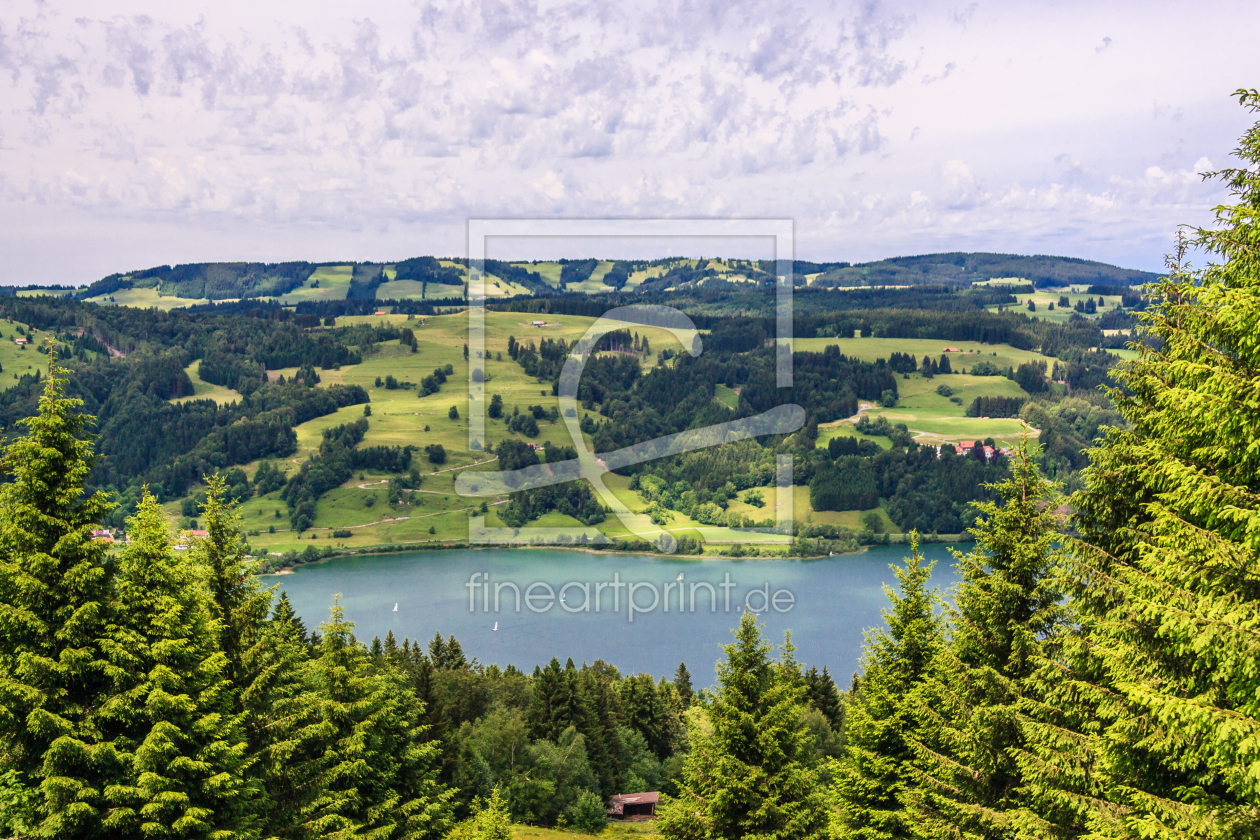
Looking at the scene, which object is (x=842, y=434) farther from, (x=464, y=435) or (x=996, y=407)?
(x=464, y=435)

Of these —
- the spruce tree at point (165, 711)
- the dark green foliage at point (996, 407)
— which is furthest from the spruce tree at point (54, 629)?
the dark green foliage at point (996, 407)

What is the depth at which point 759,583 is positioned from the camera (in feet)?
329

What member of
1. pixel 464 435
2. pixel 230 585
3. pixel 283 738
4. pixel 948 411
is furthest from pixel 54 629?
pixel 948 411

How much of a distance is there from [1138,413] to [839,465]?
137 m

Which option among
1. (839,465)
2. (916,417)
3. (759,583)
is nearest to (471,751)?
(759,583)

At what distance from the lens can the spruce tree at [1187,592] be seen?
273 inches

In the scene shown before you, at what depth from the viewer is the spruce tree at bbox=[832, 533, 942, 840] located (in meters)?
14.4

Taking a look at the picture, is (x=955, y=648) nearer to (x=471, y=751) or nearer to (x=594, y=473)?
(x=471, y=751)

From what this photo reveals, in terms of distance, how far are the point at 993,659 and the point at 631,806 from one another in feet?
119

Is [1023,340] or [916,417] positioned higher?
[1023,340]

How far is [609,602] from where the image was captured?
319 ft

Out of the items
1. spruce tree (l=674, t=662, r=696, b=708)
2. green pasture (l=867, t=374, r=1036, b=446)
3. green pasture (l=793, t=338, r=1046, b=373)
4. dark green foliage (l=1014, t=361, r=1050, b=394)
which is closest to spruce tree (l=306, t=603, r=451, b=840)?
spruce tree (l=674, t=662, r=696, b=708)

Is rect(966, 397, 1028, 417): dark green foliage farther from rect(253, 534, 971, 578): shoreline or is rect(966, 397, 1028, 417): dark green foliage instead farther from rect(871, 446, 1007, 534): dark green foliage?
rect(253, 534, 971, 578): shoreline

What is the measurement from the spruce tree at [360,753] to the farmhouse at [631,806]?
28.3 m
